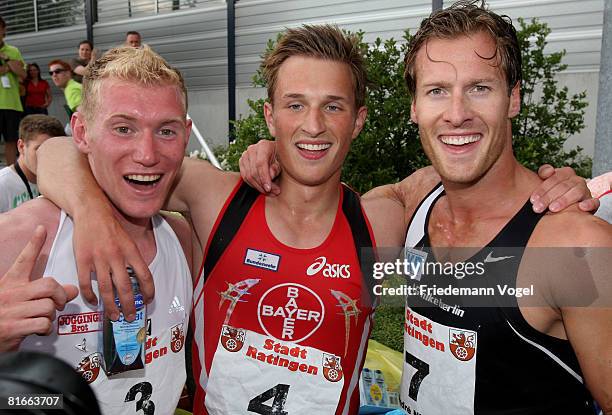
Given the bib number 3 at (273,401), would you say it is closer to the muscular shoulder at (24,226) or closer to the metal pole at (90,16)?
the muscular shoulder at (24,226)

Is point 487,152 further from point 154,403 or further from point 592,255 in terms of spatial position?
point 154,403

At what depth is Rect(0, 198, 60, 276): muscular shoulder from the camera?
74.3 inches

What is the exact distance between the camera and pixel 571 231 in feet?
6.47

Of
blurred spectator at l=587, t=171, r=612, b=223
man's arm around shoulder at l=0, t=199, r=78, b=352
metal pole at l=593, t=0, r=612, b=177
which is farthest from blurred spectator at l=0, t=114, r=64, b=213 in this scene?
metal pole at l=593, t=0, r=612, b=177

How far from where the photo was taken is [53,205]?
2152mm

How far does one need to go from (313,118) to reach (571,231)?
4.06 feet

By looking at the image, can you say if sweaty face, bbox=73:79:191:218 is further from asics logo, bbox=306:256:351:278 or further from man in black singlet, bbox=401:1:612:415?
man in black singlet, bbox=401:1:612:415

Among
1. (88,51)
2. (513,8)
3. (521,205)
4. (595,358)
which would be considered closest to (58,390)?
(595,358)

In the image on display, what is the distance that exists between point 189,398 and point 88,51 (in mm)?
9552

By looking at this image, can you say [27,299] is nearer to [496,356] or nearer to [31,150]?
[496,356]

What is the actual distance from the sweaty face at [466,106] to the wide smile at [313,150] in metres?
0.55

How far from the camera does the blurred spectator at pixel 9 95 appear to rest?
30.2 ft

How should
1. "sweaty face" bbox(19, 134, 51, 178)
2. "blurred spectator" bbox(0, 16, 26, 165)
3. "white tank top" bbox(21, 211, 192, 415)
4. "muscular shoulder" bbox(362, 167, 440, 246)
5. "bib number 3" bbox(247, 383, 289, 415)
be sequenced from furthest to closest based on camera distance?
"blurred spectator" bbox(0, 16, 26, 165) → "sweaty face" bbox(19, 134, 51, 178) → "muscular shoulder" bbox(362, 167, 440, 246) → "bib number 3" bbox(247, 383, 289, 415) → "white tank top" bbox(21, 211, 192, 415)

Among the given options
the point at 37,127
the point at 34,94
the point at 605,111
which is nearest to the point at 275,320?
the point at 605,111
